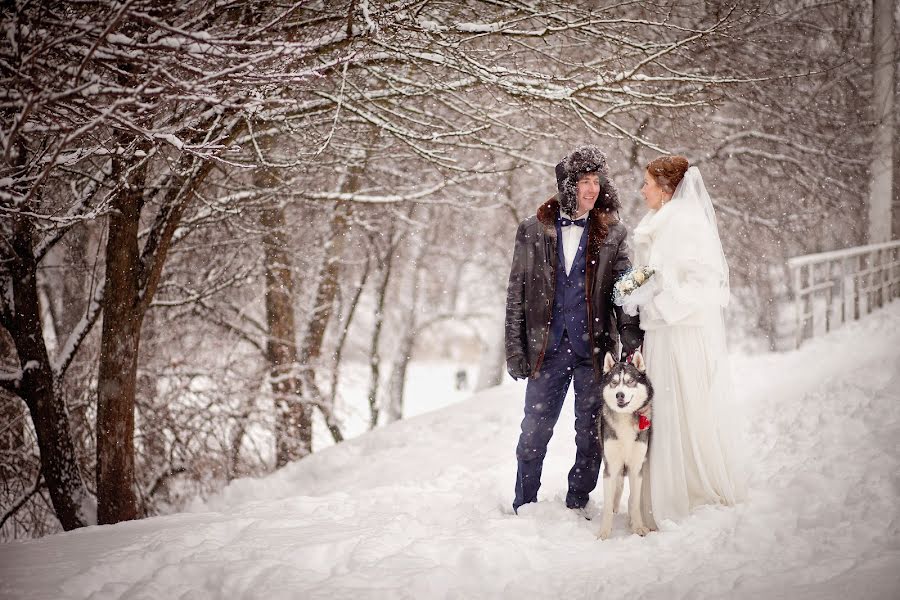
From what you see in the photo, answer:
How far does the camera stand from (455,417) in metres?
7.21

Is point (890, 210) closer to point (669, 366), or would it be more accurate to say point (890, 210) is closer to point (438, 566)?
point (669, 366)

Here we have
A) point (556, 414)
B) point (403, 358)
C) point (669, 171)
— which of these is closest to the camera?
point (669, 171)

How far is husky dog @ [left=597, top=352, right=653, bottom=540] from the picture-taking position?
11.0ft

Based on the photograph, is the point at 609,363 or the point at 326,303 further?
the point at 326,303

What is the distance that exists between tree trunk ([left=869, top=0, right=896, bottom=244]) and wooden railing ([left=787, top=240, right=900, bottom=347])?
44 cm

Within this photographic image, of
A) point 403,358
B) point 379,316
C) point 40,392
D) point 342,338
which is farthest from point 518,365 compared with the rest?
point 403,358

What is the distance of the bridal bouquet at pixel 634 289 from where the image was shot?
11.2 feet

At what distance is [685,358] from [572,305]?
2.42 ft

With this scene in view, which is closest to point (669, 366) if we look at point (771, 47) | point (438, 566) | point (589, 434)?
point (589, 434)

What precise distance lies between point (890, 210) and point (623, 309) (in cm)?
775

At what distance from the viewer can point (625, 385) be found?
333 centimetres

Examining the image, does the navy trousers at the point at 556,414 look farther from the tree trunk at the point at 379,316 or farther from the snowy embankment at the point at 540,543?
the tree trunk at the point at 379,316

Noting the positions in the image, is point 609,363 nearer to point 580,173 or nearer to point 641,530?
point 641,530

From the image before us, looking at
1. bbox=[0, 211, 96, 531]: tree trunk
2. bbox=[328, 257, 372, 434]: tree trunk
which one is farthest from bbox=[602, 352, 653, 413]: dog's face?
bbox=[328, 257, 372, 434]: tree trunk
